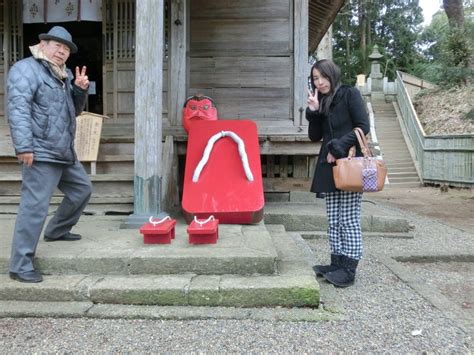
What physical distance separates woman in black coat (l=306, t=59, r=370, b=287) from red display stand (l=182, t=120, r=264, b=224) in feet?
4.08

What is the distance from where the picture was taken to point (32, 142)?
3082 mm

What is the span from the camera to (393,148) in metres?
17.2

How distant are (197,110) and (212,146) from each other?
3.54 feet

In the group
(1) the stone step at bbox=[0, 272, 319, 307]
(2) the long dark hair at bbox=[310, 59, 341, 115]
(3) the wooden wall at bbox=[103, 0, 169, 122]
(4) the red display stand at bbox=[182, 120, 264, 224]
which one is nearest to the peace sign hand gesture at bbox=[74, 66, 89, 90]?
(1) the stone step at bbox=[0, 272, 319, 307]

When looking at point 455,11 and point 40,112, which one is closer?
point 40,112

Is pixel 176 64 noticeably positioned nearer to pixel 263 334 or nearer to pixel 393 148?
pixel 263 334

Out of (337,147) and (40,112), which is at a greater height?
(40,112)

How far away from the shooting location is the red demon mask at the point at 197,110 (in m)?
6.09

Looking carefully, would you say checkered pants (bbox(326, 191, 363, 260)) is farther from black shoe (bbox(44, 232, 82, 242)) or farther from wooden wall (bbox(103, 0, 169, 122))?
wooden wall (bbox(103, 0, 169, 122))

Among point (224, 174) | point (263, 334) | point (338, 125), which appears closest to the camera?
point (263, 334)

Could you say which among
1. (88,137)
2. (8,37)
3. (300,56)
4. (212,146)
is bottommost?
(212,146)

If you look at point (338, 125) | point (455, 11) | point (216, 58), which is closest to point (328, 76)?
point (338, 125)

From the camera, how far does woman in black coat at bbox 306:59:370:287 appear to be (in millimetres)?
3281

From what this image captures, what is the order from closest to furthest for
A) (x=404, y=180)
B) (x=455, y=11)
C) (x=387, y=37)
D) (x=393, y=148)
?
(x=404, y=180), (x=455, y=11), (x=393, y=148), (x=387, y=37)
